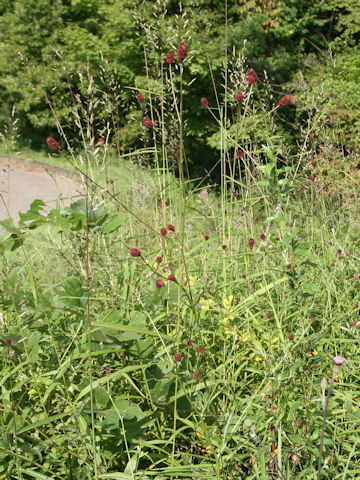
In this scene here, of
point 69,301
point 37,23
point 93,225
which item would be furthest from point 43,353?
point 37,23

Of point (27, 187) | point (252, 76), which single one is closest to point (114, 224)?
point (252, 76)

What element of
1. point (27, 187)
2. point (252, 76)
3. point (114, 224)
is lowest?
point (27, 187)

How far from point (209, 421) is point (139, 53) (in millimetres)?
9276

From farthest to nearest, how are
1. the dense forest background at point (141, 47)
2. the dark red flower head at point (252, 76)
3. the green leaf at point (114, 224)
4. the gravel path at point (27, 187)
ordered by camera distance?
1. the dense forest background at point (141, 47)
2. the gravel path at point (27, 187)
3. the green leaf at point (114, 224)
4. the dark red flower head at point (252, 76)

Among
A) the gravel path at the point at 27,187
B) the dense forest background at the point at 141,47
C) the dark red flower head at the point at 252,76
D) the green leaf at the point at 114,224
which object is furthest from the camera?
the dense forest background at the point at 141,47

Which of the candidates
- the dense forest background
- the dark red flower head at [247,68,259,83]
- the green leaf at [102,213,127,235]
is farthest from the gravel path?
the dark red flower head at [247,68,259,83]

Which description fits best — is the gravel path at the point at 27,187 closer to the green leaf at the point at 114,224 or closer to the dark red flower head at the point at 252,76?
the green leaf at the point at 114,224

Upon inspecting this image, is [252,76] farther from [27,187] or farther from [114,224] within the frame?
[27,187]

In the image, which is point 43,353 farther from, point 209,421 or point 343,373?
point 343,373

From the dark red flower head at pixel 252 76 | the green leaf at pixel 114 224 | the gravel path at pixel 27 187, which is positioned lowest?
the gravel path at pixel 27 187

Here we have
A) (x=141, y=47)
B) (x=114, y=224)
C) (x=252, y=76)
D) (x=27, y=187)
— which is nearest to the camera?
(x=252, y=76)

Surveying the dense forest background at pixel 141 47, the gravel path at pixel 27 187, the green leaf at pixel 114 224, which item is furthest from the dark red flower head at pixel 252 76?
the dense forest background at pixel 141 47

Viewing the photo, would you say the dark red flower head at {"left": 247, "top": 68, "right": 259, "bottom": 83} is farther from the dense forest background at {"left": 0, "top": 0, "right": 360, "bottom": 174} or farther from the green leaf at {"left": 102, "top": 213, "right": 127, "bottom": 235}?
the dense forest background at {"left": 0, "top": 0, "right": 360, "bottom": 174}

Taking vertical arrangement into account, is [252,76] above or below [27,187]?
above
